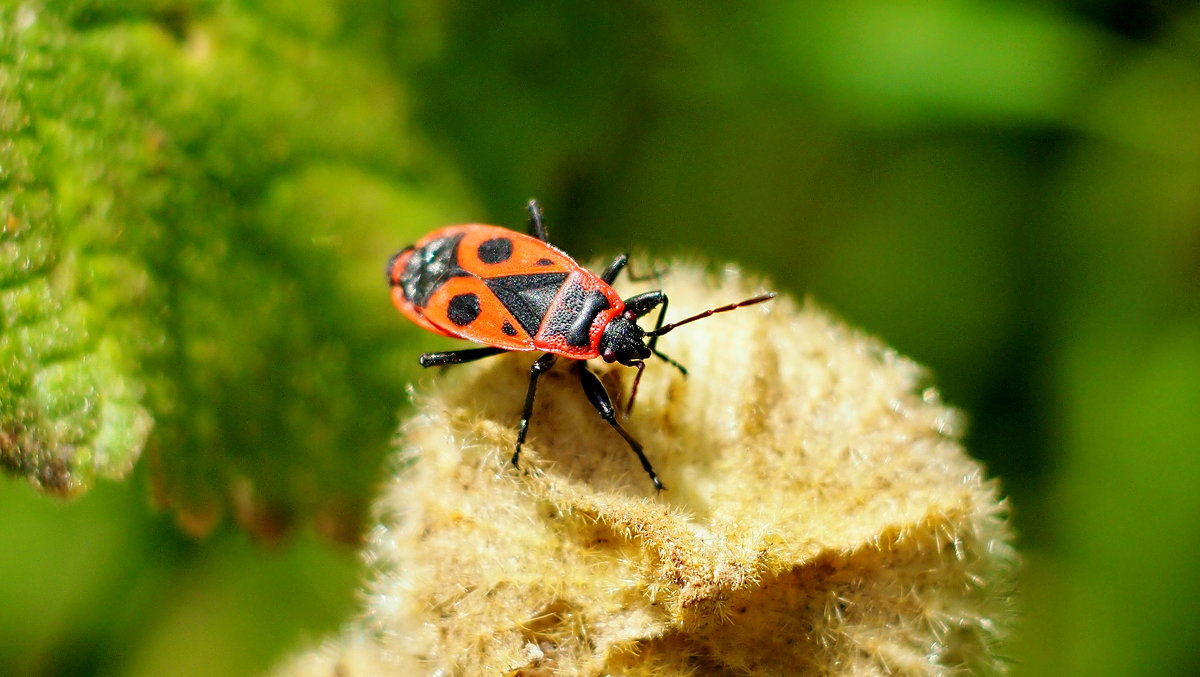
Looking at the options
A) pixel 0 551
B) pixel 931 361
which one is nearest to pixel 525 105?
pixel 931 361

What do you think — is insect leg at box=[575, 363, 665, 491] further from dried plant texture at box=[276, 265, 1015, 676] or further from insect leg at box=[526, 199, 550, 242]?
insect leg at box=[526, 199, 550, 242]

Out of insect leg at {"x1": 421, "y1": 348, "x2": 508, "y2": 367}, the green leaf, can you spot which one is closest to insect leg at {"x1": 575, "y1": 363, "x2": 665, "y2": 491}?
insect leg at {"x1": 421, "y1": 348, "x2": 508, "y2": 367}

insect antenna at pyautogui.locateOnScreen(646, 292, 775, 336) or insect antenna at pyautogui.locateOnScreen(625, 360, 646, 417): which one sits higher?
insect antenna at pyautogui.locateOnScreen(646, 292, 775, 336)

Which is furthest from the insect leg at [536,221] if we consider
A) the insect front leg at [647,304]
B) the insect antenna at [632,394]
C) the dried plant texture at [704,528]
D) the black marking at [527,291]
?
the insect antenna at [632,394]

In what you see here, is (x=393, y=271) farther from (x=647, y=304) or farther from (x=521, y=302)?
(x=647, y=304)

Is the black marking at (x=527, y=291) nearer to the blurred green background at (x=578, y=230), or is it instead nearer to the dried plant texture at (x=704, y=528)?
the dried plant texture at (x=704, y=528)

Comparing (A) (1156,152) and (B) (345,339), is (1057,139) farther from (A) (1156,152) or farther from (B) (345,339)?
(B) (345,339)
